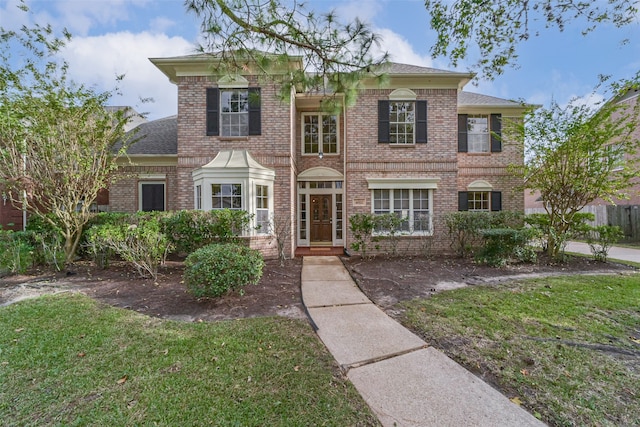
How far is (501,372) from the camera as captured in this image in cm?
285

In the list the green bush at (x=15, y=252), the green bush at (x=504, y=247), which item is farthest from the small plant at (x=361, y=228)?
the green bush at (x=15, y=252)

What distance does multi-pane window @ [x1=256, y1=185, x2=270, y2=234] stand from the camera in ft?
29.3

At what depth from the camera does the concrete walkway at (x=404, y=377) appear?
2.26 m

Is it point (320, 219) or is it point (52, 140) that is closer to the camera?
point (52, 140)

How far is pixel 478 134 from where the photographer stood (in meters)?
11.4

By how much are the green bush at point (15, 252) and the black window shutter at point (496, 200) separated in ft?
49.1

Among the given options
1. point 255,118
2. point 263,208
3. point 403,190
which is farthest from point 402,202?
point 255,118

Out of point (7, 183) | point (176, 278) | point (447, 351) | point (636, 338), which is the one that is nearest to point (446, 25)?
point (447, 351)

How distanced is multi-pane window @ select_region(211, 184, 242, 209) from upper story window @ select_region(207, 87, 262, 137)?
76.1 inches

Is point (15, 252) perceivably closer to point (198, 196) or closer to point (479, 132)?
point (198, 196)

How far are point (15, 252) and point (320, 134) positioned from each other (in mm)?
9391

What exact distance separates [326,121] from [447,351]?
9.35 meters

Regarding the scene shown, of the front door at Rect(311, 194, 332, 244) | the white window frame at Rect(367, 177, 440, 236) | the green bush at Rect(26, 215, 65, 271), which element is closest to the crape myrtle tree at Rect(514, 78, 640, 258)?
the white window frame at Rect(367, 177, 440, 236)

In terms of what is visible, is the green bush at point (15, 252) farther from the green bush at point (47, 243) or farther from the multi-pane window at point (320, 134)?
the multi-pane window at point (320, 134)
